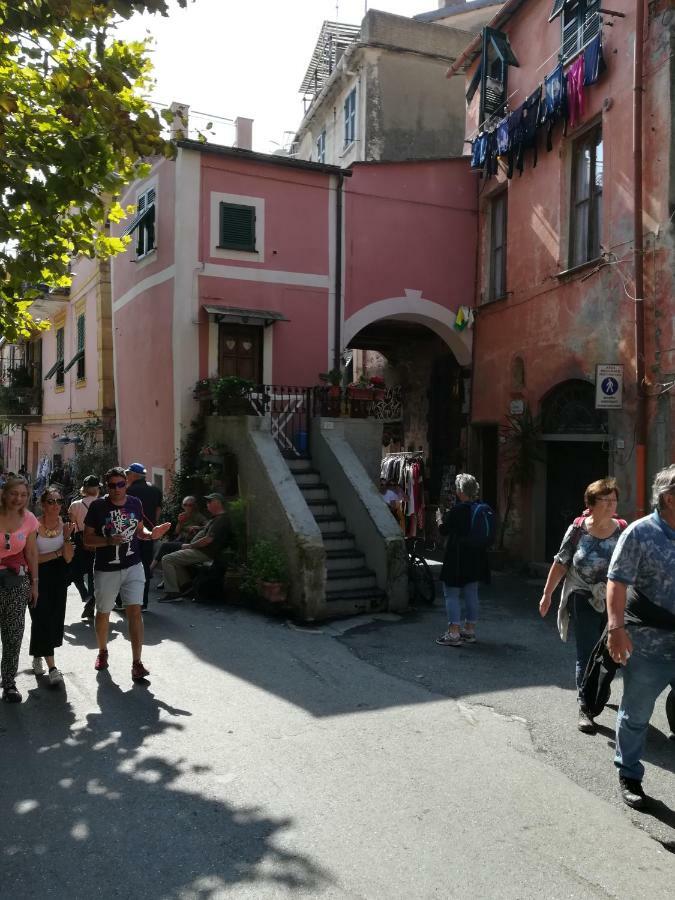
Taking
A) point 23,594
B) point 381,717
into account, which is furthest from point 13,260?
Result: point 381,717

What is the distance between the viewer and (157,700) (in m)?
5.61

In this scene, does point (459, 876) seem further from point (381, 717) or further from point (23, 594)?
point (23, 594)

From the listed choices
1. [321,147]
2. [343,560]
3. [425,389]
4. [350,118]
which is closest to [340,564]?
[343,560]

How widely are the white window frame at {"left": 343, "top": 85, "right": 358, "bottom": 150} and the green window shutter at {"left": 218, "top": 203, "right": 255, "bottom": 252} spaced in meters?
7.59

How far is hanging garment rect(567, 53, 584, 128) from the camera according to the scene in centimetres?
1085

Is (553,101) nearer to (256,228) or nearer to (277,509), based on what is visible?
(256,228)

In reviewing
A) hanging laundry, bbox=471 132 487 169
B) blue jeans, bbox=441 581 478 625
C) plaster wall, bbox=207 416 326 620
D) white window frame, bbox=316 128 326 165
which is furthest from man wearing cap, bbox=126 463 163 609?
white window frame, bbox=316 128 326 165

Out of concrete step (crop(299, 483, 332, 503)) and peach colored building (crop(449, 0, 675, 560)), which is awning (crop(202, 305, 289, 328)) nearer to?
concrete step (crop(299, 483, 332, 503))

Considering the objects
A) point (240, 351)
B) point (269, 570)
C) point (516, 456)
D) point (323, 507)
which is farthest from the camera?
point (240, 351)

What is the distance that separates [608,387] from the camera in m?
9.97

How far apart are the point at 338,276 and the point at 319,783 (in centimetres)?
1139

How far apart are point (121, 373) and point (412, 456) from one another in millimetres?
8483

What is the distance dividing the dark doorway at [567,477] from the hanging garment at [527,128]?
489cm

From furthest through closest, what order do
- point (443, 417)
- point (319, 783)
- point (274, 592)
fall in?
point (443, 417) < point (274, 592) < point (319, 783)
